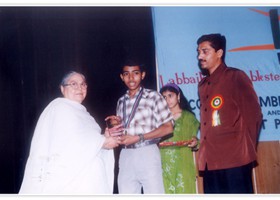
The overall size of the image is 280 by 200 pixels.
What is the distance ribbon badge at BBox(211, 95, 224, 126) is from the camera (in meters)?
2.46

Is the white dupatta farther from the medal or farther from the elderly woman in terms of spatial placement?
the medal

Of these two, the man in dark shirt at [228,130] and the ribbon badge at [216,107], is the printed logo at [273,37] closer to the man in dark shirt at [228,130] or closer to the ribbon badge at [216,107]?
the man in dark shirt at [228,130]

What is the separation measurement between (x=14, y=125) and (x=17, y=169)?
0.37 m

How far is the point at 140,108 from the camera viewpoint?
8.59 ft

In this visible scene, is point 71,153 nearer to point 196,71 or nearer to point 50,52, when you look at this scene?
point 50,52

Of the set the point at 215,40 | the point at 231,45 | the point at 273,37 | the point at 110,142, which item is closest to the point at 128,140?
the point at 110,142

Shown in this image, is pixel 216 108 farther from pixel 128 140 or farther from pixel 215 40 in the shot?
pixel 128 140

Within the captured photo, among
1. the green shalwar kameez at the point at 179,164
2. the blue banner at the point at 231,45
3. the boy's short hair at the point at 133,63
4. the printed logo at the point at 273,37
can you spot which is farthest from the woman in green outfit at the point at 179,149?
the printed logo at the point at 273,37

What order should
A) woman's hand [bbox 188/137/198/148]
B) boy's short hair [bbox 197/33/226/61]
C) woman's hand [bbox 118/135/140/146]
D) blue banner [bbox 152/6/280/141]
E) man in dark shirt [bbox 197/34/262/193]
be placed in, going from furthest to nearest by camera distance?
blue banner [bbox 152/6/280/141] < woman's hand [bbox 188/137/198/148] < boy's short hair [bbox 197/33/226/61] < woman's hand [bbox 118/135/140/146] < man in dark shirt [bbox 197/34/262/193]

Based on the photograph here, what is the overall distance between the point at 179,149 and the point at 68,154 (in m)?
0.89

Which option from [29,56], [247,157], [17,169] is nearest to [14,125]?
[17,169]

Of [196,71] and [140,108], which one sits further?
[196,71]

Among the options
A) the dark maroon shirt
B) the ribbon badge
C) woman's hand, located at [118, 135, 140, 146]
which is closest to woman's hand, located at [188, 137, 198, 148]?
the dark maroon shirt

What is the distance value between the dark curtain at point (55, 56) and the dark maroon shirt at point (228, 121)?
66 centimetres
